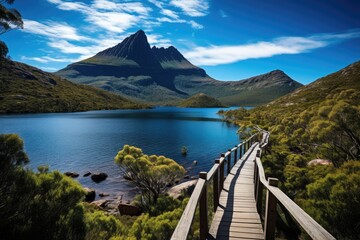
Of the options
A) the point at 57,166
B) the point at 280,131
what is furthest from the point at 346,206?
the point at 57,166

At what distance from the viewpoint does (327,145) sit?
19828mm

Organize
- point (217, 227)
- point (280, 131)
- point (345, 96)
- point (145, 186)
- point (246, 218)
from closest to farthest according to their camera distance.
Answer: point (217, 227), point (246, 218), point (145, 186), point (345, 96), point (280, 131)

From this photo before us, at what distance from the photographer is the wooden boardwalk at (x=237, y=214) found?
253 inches

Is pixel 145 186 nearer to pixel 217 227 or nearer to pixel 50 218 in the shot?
pixel 50 218

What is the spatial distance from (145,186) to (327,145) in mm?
16735

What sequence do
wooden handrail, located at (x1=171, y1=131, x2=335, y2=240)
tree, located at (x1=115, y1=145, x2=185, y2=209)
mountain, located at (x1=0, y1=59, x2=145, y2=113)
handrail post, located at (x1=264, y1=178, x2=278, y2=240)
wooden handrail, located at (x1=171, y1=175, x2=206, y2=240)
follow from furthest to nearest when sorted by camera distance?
mountain, located at (x1=0, y1=59, x2=145, y2=113), tree, located at (x1=115, y1=145, x2=185, y2=209), handrail post, located at (x1=264, y1=178, x2=278, y2=240), wooden handrail, located at (x1=171, y1=175, x2=206, y2=240), wooden handrail, located at (x1=171, y1=131, x2=335, y2=240)

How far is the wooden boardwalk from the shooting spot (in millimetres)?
6434

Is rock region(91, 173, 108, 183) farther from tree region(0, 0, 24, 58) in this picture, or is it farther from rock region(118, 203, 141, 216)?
tree region(0, 0, 24, 58)

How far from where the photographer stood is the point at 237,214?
25.8 feet

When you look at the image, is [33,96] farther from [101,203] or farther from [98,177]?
[101,203]

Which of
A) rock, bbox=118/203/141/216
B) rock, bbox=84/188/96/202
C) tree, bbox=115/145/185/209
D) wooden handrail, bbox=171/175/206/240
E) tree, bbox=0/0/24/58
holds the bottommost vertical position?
rock, bbox=84/188/96/202

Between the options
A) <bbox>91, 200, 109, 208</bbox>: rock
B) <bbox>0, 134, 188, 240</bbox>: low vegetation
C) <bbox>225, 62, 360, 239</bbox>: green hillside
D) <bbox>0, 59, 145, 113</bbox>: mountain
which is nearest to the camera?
<bbox>0, 134, 188, 240</bbox>: low vegetation

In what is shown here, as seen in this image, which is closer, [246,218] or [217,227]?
[217,227]

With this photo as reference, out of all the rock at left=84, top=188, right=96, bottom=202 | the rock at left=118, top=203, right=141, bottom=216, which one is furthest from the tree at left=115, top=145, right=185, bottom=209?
the rock at left=84, top=188, right=96, bottom=202
